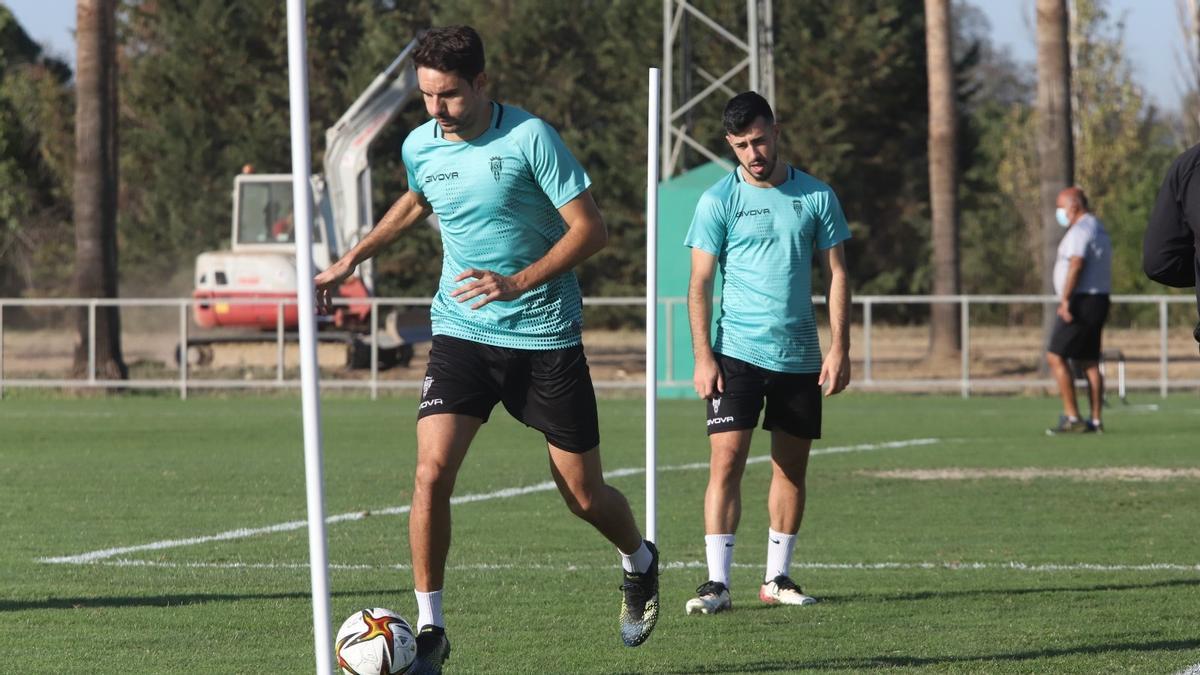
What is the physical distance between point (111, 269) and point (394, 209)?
2368 cm

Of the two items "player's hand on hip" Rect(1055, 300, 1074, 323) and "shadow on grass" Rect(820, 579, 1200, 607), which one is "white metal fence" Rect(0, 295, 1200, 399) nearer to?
"player's hand on hip" Rect(1055, 300, 1074, 323)

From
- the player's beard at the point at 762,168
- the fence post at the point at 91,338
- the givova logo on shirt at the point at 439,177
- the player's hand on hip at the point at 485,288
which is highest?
the player's beard at the point at 762,168

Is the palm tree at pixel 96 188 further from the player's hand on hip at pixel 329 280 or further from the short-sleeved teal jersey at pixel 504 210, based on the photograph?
the short-sleeved teal jersey at pixel 504 210

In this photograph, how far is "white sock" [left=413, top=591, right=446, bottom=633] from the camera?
6.74 meters

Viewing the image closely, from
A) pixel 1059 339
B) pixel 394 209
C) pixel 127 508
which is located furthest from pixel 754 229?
pixel 1059 339

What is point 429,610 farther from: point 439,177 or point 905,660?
point 905,660

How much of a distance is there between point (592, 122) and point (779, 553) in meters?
47.5

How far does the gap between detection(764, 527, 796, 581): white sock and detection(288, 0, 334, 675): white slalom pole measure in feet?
12.1

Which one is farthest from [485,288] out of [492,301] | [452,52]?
[452,52]

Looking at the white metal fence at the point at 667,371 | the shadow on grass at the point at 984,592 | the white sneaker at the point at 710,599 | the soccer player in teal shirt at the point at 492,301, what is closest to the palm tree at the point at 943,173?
the white metal fence at the point at 667,371

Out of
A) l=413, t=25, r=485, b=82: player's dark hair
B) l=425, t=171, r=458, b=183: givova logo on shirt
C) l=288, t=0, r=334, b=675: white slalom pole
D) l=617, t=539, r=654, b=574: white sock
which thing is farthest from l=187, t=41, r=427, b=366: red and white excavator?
l=288, t=0, r=334, b=675: white slalom pole

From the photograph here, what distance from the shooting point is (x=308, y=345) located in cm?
514

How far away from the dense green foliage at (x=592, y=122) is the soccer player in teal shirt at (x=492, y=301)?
1690 inches

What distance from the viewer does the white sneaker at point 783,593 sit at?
8414mm
